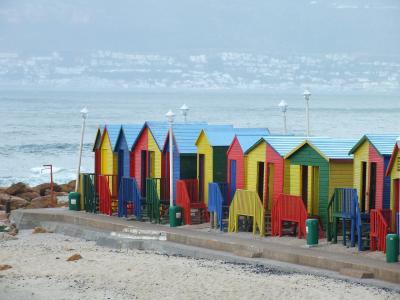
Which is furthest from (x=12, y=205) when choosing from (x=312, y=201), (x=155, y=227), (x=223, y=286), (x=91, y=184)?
(x=223, y=286)

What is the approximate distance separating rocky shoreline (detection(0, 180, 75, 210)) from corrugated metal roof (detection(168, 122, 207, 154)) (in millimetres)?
8382

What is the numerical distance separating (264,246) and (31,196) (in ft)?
70.2

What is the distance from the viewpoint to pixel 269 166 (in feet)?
101

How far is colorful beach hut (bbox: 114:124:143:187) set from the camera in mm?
36312

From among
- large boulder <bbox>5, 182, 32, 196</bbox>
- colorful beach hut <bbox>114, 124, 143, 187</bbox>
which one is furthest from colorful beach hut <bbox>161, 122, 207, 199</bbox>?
large boulder <bbox>5, 182, 32, 196</bbox>

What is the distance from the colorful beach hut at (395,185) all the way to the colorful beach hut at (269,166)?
159 inches

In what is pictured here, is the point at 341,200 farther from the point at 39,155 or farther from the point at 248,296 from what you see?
the point at 39,155

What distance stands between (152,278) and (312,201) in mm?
4881

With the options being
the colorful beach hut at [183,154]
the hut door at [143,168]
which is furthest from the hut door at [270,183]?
the hut door at [143,168]

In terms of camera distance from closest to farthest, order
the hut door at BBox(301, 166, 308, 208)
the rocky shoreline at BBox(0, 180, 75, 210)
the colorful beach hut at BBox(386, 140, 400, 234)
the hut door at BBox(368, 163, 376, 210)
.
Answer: the colorful beach hut at BBox(386, 140, 400, 234), the hut door at BBox(368, 163, 376, 210), the hut door at BBox(301, 166, 308, 208), the rocky shoreline at BBox(0, 180, 75, 210)

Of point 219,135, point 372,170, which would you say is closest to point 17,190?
point 219,135

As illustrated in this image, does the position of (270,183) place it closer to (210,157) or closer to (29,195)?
(210,157)

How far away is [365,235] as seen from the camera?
27.2 meters

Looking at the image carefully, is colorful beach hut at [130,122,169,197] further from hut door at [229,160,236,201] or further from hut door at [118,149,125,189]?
hut door at [229,160,236,201]
